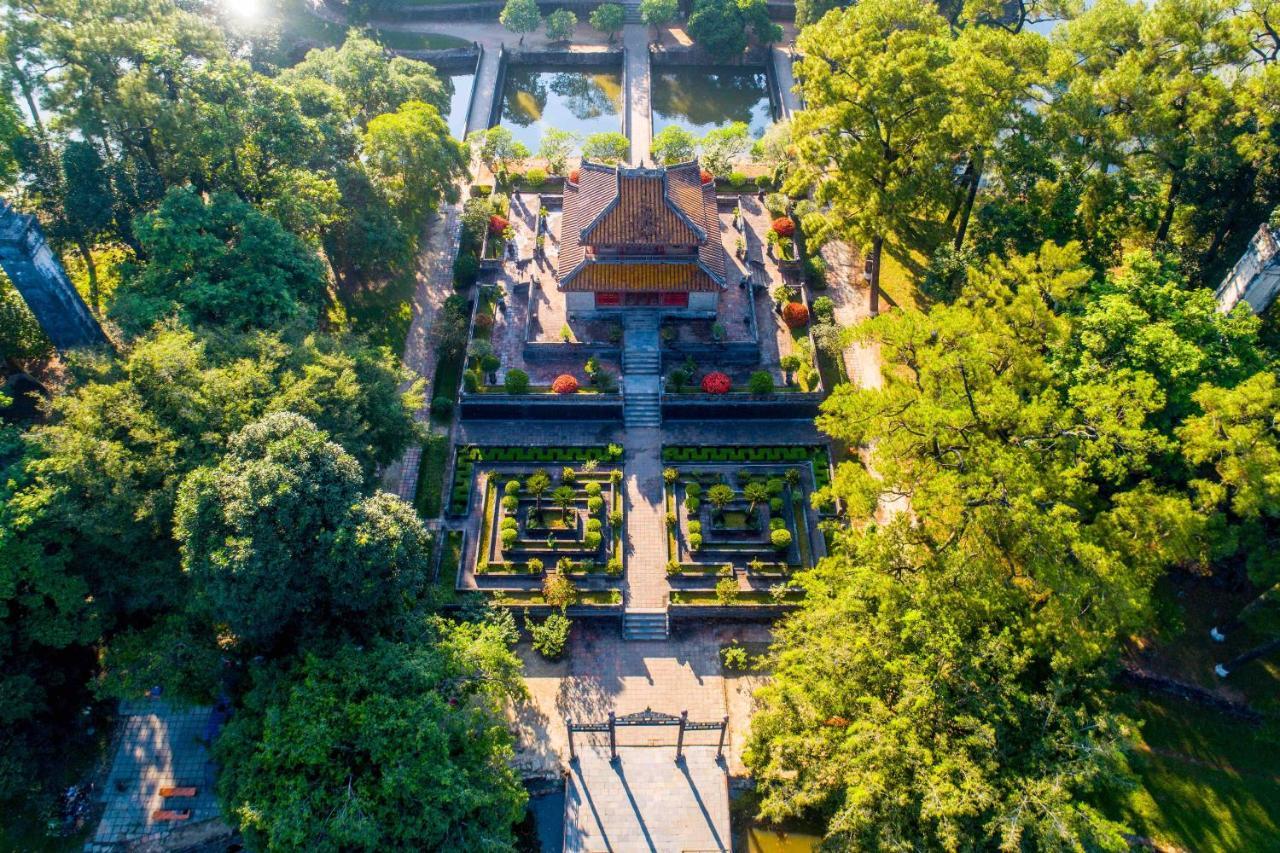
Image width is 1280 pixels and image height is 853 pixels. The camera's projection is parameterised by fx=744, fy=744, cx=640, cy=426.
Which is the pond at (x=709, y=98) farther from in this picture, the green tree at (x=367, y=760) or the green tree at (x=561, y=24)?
the green tree at (x=367, y=760)

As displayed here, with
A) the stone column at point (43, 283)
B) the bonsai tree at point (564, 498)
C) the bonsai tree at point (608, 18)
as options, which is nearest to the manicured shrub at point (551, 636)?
the bonsai tree at point (564, 498)

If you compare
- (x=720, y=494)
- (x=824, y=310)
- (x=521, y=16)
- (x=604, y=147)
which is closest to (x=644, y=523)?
(x=720, y=494)

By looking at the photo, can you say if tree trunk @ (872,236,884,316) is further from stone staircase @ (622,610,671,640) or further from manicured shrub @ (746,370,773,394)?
stone staircase @ (622,610,671,640)

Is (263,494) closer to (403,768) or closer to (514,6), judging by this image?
(403,768)

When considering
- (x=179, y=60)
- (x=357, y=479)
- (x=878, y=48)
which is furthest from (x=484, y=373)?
(x=878, y=48)

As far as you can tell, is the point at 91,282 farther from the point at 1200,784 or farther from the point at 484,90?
the point at 1200,784

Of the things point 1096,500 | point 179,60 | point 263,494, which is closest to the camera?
point 263,494

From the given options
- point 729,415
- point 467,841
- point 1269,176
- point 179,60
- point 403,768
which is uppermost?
point 179,60

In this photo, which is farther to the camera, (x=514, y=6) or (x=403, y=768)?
(x=514, y=6)
